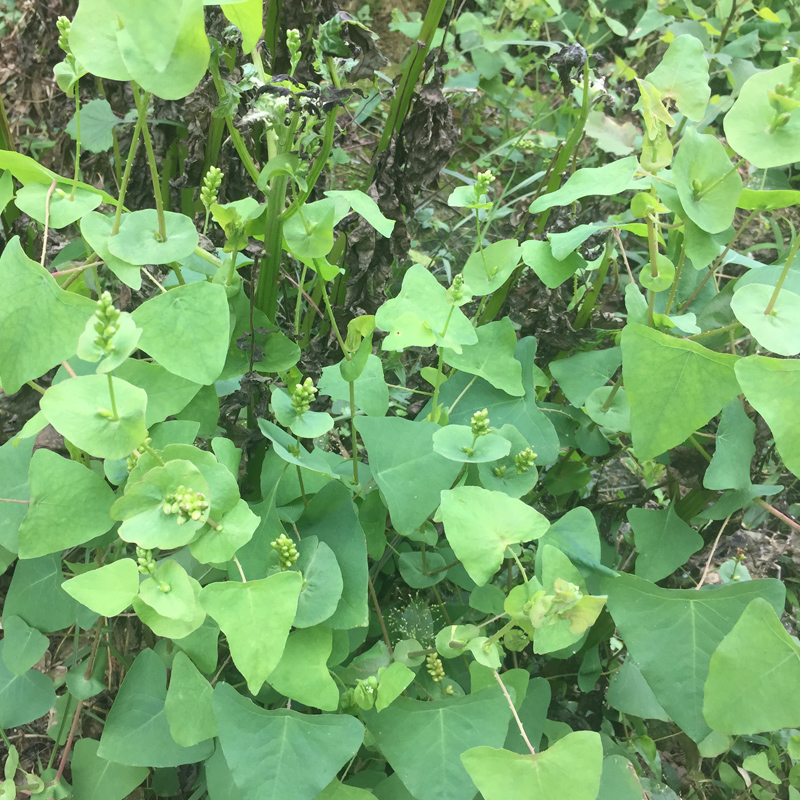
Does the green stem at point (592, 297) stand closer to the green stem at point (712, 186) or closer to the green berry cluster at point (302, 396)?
the green stem at point (712, 186)

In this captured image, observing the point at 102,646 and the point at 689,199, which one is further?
the point at 102,646

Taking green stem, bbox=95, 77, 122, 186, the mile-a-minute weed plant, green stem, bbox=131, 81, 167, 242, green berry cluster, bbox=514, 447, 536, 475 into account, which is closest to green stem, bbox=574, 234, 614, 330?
the mile-a-minute weed plant

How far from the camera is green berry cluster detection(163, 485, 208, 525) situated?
17.6 inches

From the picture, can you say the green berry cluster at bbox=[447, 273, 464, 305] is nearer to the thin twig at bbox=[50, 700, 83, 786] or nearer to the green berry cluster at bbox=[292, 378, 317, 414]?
the green berry cluster at bbox=[292, 378, 317, 414]

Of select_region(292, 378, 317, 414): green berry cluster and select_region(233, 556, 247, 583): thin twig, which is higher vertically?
select_region(292, 378, 317, 414): green berry cluster

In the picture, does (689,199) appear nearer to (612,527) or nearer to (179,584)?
(612,527)

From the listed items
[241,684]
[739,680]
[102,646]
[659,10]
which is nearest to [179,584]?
[241,684]

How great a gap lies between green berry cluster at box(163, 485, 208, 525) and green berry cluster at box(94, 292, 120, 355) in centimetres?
12

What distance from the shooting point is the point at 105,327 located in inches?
15.6

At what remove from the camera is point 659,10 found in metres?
1.35

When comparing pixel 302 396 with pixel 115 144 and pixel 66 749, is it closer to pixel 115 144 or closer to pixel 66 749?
pixel 66 749

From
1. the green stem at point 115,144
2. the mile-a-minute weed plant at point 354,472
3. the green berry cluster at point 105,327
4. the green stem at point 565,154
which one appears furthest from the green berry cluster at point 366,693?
the green stem at point 115,144

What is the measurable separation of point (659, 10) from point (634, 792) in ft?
4.94

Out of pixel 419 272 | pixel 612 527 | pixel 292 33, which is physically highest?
pixel 292 33
